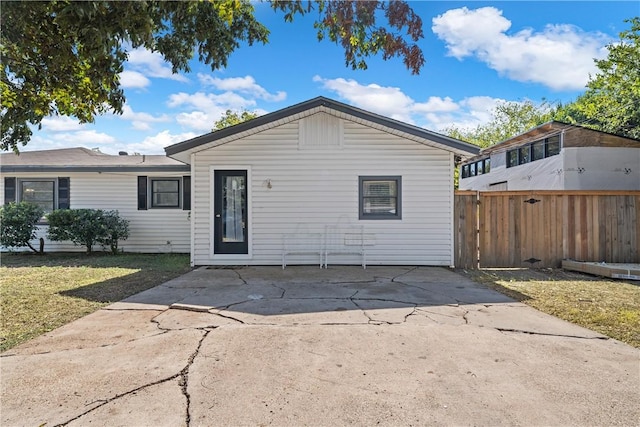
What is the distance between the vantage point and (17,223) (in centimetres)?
973

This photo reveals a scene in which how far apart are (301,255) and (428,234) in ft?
9.73

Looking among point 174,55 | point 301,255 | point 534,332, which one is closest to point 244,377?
point 534,332

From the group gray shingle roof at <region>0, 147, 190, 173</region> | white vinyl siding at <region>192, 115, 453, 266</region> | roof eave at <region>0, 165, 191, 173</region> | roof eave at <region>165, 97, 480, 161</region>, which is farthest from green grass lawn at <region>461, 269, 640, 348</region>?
gray shingle roof at <region>0, 147, 190, 173</region>

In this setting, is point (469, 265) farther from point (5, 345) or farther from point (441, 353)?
point (5, 345)

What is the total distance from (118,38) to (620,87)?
1834cm

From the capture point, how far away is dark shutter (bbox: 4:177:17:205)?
10.8 metres

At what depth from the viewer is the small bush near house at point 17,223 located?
966cm

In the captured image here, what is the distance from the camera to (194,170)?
26.7ft

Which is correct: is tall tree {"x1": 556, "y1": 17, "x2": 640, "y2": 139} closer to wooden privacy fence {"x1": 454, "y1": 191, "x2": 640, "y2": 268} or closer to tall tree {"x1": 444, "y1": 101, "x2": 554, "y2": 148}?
wooden privacy fence {"x1": 454, "y1": 191, "x2": 640, "y2": 268}

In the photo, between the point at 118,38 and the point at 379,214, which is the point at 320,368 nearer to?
the point at 118,38

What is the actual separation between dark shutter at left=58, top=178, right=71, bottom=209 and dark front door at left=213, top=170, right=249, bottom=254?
5.99 meters

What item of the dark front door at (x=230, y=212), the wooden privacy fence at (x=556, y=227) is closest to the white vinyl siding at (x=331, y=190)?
the dark front door at (x=230, y=212)

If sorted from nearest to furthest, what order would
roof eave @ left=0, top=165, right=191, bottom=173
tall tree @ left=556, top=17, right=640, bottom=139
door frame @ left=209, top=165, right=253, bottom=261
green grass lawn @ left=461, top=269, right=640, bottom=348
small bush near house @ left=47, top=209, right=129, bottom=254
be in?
green grass lawn @ left=461, top=269, right=640, bottom=348, door frame @ left=209, top=165, right=253, bottom=261, small bush near house @ left=47, top=209, right=129, bottom=254, roof eave @ left=0, top=165, right=191, bottom=173, tall tree @ left=556, top=17, right=640, bottom=139

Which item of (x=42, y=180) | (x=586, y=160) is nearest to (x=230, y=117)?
(x=42, y=180)
